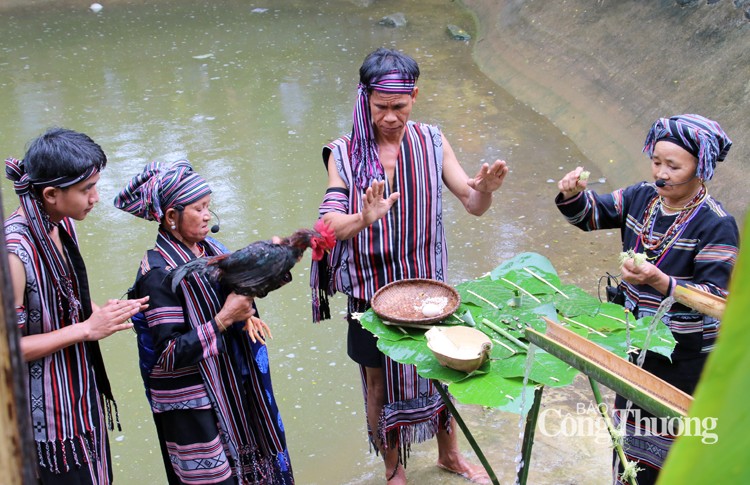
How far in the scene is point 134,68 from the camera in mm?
9586

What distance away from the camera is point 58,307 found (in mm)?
2520

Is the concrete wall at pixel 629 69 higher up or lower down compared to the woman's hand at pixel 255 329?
higher up

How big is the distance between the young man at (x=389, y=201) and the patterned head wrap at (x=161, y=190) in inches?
22.1

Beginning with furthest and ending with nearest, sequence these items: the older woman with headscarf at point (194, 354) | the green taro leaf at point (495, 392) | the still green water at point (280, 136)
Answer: the still green water at point (280, 136) < the older woman with headscarf at point (194, 354) < the green taro leaf at point (495, 392)

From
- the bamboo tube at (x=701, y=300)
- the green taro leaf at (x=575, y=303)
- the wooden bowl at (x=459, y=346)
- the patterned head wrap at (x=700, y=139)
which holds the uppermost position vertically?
the patterned head wrap at (x=700, y=139)

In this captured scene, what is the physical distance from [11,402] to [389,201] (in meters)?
2.64

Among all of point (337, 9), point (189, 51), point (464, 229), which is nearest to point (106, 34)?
point (189, 51)

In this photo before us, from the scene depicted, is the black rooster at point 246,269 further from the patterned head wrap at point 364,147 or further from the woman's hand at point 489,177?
the woman's hand at point 489,177

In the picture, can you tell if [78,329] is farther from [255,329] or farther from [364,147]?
[364,147]

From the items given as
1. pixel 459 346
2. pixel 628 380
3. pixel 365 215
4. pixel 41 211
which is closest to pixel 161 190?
pixel 41 211

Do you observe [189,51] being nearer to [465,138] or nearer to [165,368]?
[465,138]

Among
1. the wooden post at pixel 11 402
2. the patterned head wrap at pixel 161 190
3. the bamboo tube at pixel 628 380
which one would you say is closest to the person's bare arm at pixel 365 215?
the patterned head wrap at pixel 161 190

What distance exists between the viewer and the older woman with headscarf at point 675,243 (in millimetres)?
2588

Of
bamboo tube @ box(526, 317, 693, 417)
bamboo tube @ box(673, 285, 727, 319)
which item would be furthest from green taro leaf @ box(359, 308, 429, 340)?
bamboo tube @ box(526, 317, 693, 417)
